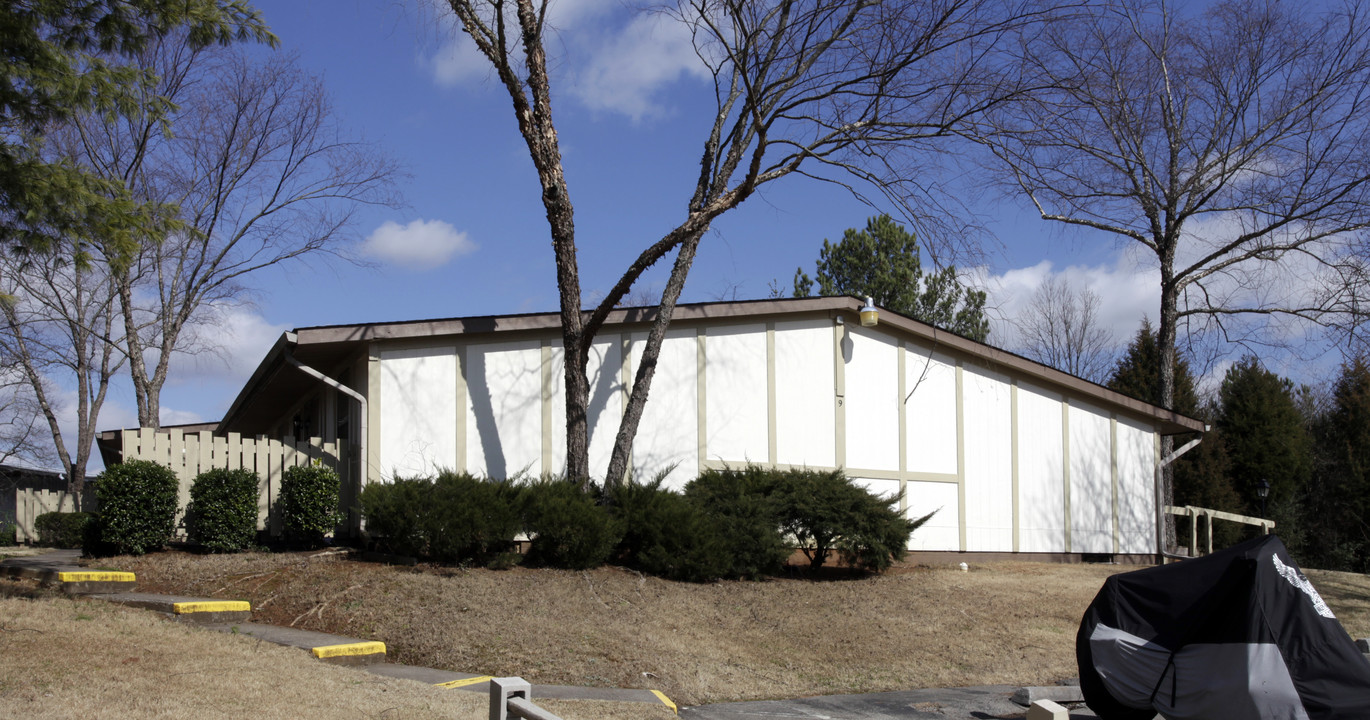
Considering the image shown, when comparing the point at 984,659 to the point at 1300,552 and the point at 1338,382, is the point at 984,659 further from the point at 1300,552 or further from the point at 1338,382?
the point at 1338,382

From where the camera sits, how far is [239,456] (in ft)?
45.0

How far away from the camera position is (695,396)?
15.6m

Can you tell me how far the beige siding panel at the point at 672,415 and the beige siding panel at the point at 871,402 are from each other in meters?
2.84

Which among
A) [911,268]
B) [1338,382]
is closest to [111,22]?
[911,268]

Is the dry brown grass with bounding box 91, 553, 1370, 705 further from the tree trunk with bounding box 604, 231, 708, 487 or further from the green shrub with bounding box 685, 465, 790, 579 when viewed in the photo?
the tree trunk with bounding box 604, 231, 708, 487

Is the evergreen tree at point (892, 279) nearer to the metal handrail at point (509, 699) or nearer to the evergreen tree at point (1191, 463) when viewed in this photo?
the evergreen tree at point (1191, 463)

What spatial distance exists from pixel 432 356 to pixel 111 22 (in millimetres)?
5821

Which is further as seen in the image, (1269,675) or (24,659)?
(24,659)

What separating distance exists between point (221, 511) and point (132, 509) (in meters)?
1.02

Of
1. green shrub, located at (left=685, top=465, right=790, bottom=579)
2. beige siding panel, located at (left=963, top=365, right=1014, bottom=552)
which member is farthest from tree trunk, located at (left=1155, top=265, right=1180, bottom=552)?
green shrub, located at (left=685, top=465, right=790, bottom=579)

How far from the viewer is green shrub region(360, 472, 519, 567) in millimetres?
11898

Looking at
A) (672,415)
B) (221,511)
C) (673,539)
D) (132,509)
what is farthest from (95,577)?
(672,415)

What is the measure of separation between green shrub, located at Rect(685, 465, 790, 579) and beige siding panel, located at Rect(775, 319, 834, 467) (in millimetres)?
1931

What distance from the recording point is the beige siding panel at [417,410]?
13875 millimetres
